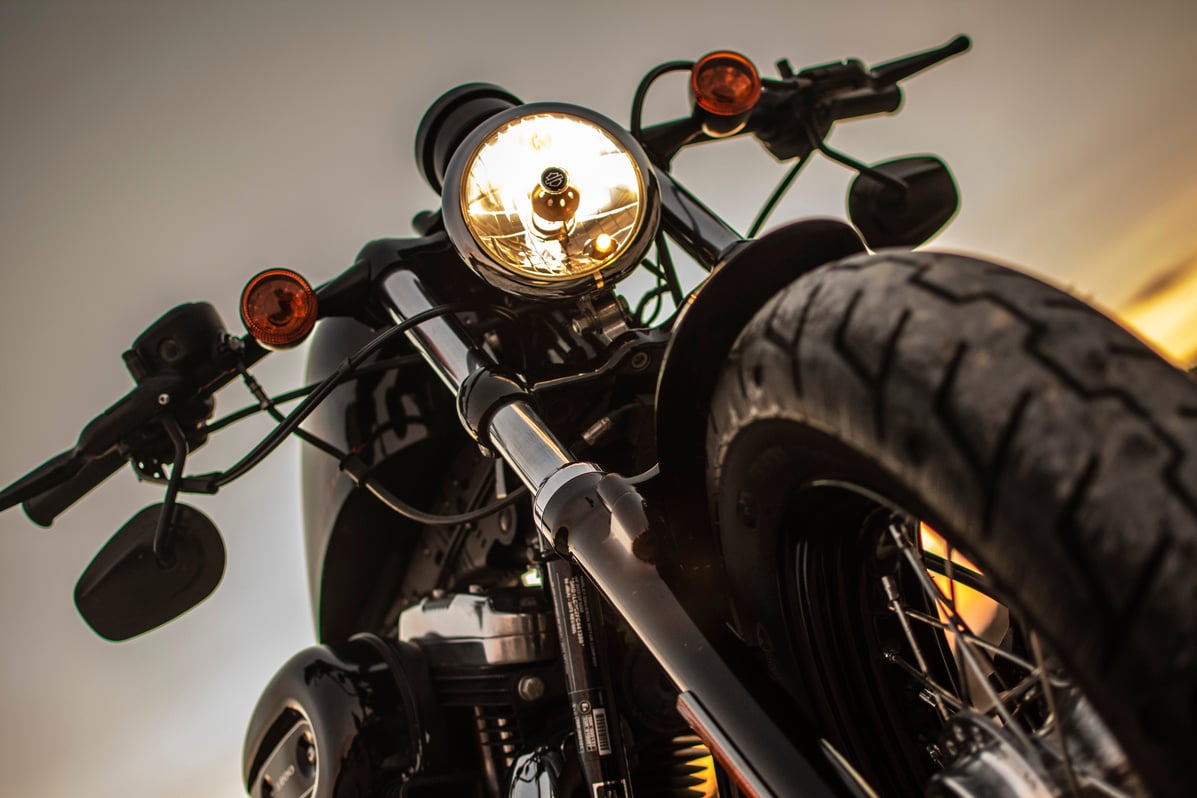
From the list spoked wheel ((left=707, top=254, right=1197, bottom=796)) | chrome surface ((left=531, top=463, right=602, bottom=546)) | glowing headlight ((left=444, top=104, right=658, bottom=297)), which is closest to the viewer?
spoked wheel ((left=707, top=254, right=1197, bottom=796))

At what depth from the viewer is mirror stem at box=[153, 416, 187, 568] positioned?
3.91 ft

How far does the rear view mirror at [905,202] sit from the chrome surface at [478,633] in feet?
2.80

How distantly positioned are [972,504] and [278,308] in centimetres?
101

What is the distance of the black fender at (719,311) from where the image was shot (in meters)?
0.72

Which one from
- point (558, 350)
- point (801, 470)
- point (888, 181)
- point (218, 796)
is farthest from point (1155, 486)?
point (218, 796)

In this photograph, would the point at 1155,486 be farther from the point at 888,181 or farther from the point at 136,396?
the point at 136,396

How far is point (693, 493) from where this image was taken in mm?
779

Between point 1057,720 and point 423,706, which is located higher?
point 1057,720

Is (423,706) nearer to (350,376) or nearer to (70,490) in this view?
(350,376)

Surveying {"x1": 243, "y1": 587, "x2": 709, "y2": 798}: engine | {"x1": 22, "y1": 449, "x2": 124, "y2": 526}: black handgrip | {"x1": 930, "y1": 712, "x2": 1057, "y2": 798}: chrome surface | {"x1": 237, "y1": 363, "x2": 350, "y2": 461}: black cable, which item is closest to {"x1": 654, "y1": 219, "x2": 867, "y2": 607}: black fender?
{"x1": 930, "y1": 712, "x2": 1057, "y2": 798}: chrome surface

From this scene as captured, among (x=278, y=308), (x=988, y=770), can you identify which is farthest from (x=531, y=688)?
(x=988, y=770)

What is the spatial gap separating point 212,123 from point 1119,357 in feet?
9.64

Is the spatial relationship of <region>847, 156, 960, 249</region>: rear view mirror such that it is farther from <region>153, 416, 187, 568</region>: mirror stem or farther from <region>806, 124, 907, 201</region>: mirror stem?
<region>153, 416, 187, 568</region>: mirror stem

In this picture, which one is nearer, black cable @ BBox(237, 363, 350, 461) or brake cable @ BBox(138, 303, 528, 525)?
brake cable @ BBox(138, 303, 528, 525)
